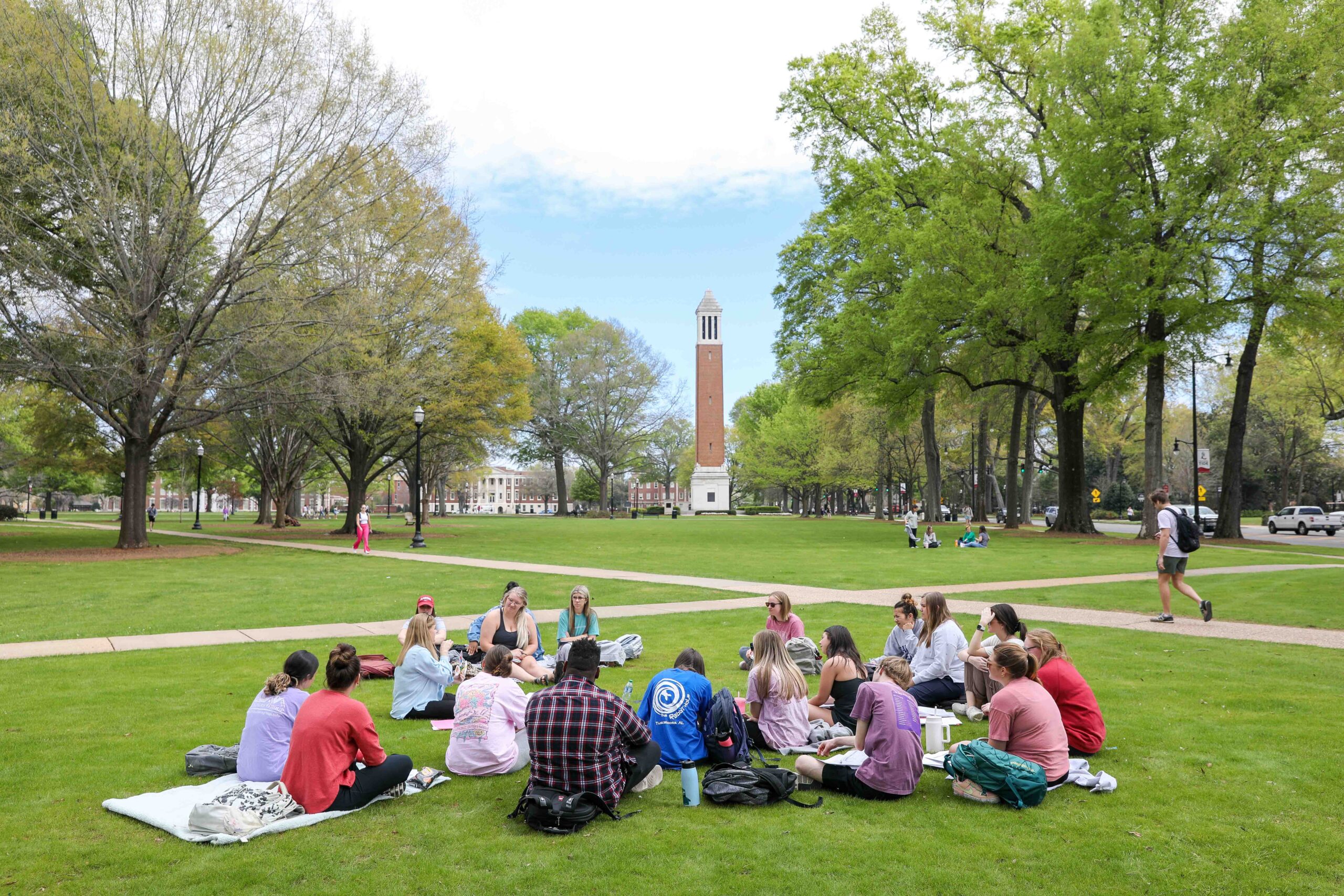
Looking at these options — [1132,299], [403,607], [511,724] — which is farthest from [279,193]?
[1132,299]

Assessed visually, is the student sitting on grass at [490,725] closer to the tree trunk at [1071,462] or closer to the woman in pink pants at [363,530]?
the woman in pink pants at [363,530]

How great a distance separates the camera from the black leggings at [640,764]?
6000 mm

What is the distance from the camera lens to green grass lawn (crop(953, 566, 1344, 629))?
14070 mm

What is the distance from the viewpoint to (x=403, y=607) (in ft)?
49.5

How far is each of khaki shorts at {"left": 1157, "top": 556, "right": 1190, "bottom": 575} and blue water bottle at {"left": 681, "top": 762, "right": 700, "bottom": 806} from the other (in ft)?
35.8

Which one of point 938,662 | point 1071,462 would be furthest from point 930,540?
point 938,662

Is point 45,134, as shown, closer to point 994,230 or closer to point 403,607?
point 403,607

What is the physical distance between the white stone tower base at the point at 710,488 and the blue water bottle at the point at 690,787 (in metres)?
87.3

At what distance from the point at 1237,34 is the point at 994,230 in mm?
9546

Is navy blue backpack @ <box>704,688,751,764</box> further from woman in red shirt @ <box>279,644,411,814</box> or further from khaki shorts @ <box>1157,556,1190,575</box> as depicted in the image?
khaki shorts @ <box>1157,556,1190,575</box>

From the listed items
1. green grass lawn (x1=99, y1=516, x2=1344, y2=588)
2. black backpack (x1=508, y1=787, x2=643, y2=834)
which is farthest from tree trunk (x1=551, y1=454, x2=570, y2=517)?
black backpack (x1=508, y1=787, x2=643, y2=834)

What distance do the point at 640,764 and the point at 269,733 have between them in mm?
2587

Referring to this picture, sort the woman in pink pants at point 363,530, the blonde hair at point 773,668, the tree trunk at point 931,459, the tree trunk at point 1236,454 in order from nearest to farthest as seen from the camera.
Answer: the blonde hair at point 773,668 → the woman in pink pants at point 363,530 → the tree trunk at point 1236,454 → the tree trunk at point 931,459

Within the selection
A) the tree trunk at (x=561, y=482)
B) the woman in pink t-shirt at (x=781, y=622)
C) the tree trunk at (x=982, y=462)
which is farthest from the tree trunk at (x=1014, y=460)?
the tree trunk at (x=561, y=482)
